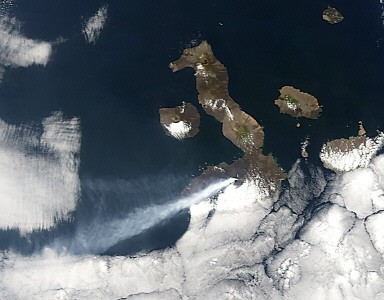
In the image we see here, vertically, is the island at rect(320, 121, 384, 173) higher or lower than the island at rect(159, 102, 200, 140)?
lower

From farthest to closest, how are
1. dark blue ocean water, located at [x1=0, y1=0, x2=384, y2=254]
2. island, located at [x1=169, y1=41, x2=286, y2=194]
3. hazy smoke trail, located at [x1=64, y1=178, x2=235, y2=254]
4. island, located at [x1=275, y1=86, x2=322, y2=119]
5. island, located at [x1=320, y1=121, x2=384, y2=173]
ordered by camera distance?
island, located at [x1=275, y1=86, x2=322, y2=119]
island, located at [x1=320, y1=121, x2=384, y2=173]
island, located at [x1=169, y1=41, x2=286, y2=194]
dark blue ocean water, located at [x1=0, y1=0, x2=384, y2=254]
hazy smoke trail, located at [x1=64, y1=178, x2=235, y2=254]

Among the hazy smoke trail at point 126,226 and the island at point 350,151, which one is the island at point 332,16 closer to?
the island at point 350,151

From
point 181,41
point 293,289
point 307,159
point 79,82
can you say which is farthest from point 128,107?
point 293,289

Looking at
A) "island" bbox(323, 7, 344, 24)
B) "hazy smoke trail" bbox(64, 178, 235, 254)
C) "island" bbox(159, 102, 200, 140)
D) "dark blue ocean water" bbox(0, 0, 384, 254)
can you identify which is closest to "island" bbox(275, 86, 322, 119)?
"dark blue ocean water" bbox(0, 0, 384, 254)

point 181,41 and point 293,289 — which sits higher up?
point 181,41

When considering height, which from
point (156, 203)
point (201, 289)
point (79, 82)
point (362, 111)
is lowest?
point (201, 289)

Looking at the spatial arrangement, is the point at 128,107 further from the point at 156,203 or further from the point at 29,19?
the point at 29,19

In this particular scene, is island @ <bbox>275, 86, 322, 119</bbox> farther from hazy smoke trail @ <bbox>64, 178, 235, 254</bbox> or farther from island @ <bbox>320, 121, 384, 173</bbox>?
hazy smoke trail @ <bbox>64, 178, 235, 254</bbox>
